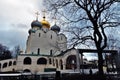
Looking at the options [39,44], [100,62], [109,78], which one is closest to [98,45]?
[100,62]

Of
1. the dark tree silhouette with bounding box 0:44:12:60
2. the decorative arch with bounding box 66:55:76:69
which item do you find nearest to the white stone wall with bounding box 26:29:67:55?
the decorative arch with bounding box 66:55:76:69

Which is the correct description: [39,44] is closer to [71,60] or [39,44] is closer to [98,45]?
[71,60]

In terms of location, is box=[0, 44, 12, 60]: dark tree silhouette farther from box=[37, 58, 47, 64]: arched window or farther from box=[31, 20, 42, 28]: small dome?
box=[37, 58, 47, 64]: arched window

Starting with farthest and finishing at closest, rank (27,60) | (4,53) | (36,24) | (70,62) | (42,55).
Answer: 1. (4,53)
2. (36,24)
3. (42,55)
4. (27,60)
5. (70,62)

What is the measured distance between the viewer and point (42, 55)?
5347 cm

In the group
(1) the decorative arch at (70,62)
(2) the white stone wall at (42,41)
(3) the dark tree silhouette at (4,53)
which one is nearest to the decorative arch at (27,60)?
(2) the white stone wall at (42,41)

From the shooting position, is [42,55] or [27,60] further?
[42,55]

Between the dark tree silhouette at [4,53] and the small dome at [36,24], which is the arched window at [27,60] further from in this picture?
the dark tree silhouette at [4,53]

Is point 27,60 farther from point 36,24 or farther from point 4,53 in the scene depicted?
point 4,53

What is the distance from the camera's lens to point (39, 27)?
60.7 meters

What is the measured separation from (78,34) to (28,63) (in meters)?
37.4

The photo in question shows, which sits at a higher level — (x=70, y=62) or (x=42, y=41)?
(x=42, y=41)

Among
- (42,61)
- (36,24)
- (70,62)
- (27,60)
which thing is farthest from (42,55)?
(36,24)

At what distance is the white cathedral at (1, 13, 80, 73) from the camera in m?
50.4
